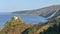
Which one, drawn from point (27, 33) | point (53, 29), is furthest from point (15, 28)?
point (53, 29)

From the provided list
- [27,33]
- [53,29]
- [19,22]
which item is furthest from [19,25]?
[53,29]

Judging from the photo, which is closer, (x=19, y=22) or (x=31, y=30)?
(x=31, y=30)

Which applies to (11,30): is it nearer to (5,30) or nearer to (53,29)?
(5,30)

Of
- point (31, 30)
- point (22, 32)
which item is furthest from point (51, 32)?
point (22, 32)

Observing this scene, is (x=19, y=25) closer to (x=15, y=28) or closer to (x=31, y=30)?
(x=15, y=28)

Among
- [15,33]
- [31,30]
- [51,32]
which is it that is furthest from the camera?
[15,33]

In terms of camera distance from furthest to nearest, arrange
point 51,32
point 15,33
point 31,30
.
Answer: point 15,33 → point 31,30 → point 51,32

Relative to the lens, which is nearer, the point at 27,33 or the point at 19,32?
the point at 27,33

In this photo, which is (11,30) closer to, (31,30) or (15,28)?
(15,28)
